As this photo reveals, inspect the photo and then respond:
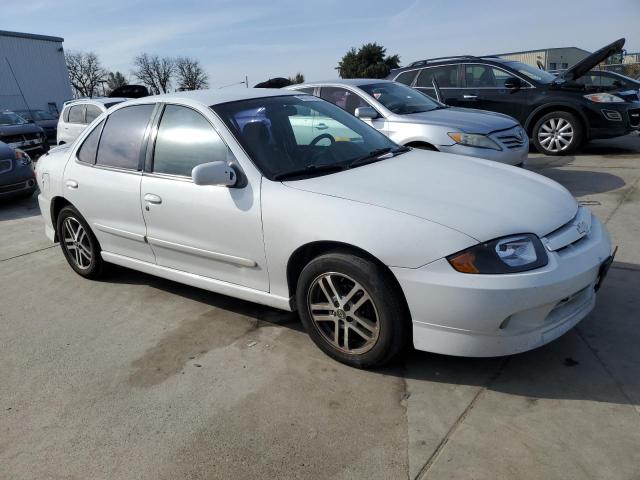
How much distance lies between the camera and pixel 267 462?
235cm

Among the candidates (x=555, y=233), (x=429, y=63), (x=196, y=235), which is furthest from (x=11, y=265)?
(x=429, y=63)

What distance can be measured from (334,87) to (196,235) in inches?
173

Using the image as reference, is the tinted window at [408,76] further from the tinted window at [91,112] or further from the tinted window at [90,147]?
the tinted window at [90,147]

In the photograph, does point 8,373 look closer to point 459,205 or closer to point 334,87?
point 459,205

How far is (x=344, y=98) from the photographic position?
7.15 m

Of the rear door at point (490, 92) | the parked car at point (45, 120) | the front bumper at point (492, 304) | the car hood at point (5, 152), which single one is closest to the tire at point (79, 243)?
the front bumper at point (492, 304)

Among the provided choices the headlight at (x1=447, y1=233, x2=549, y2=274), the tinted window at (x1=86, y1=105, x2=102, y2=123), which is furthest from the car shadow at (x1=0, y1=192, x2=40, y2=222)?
the headlight at (x1=447, y1=233, x2=549, y2=274)

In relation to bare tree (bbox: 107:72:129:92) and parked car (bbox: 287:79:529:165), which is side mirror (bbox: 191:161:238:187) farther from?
bare tree (bbox: 107:72:129:92)

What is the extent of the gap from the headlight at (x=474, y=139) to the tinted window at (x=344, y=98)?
128 centimetres

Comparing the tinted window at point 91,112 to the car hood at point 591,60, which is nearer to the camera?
the car hood at point 591,60

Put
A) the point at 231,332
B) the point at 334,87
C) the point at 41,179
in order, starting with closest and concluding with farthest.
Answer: the point at 231,332, the point at 41,179, the point at 334,87

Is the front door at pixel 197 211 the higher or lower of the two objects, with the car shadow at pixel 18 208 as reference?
higher

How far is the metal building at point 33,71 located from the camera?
35500mm

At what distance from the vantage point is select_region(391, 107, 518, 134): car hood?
6.33 m
